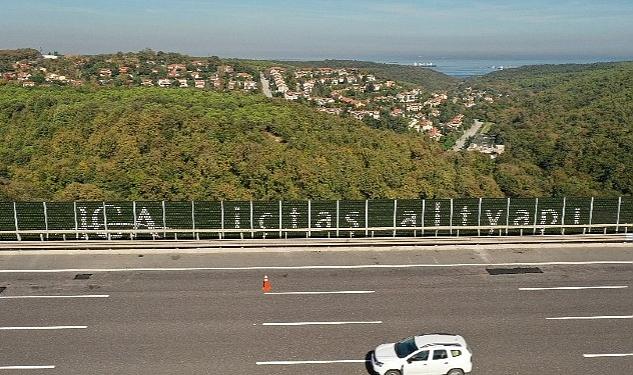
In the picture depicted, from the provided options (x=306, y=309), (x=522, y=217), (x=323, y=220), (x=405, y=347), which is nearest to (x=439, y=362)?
(x=405, y=347)

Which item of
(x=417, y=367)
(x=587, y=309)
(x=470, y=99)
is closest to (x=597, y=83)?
(x=470, y=99)

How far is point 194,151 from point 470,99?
98298 millimetres

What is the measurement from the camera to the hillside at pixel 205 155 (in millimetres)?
37875

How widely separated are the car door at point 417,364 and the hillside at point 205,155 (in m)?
23.4

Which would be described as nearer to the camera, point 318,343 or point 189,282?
point 318,343

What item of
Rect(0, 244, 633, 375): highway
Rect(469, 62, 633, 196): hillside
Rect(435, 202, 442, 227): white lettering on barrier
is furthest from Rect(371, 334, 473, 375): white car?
Rect(469, 62, 633, 196): hillside

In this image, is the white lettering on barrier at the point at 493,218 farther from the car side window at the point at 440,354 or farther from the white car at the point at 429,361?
the car side window at the point at 440,354

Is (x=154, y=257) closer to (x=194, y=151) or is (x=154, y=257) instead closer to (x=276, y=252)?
(x=276, y=252)

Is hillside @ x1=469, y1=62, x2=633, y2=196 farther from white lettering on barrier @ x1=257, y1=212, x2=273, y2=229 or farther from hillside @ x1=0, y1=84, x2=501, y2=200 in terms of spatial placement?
white lettering on barrier @ x1=257, y1=212, x2=273, y2=229

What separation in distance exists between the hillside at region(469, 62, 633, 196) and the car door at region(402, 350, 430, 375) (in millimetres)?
31757

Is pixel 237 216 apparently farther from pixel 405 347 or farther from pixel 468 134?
pixel 468 134

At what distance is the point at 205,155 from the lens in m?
41.8

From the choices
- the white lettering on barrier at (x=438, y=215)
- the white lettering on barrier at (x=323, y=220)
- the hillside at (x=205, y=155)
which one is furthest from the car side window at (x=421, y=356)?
the hillside at (x=205, y=155)

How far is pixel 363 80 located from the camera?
118 m
